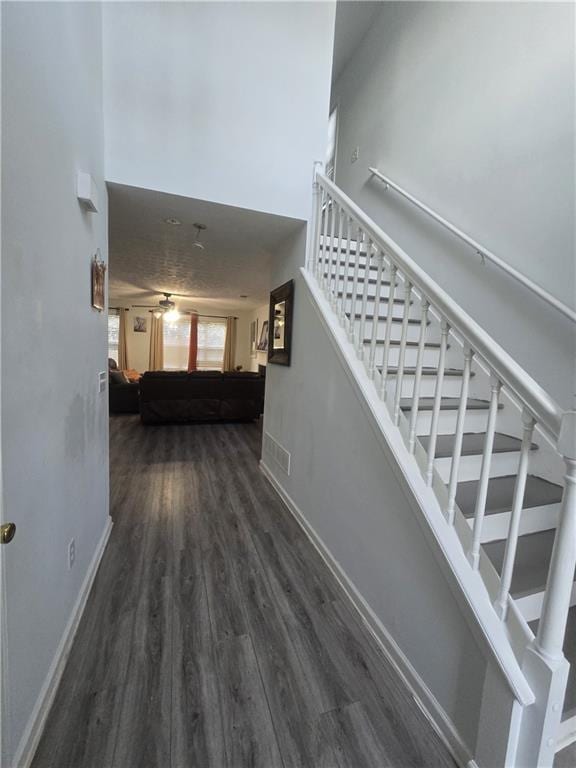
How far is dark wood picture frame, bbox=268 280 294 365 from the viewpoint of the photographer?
263 centimetres

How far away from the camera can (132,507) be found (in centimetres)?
250

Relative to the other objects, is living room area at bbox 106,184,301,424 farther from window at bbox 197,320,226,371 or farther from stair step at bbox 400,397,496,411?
stair step at bbox 400,397,496,411

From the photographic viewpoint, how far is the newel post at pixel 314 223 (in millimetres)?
2404

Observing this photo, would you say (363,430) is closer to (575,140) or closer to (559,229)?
(559,229)

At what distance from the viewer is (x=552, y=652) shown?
0.88 meters

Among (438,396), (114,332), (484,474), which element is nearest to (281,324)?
(438,396)

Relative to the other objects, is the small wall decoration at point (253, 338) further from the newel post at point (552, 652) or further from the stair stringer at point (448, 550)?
the newel post at point (552, 652)

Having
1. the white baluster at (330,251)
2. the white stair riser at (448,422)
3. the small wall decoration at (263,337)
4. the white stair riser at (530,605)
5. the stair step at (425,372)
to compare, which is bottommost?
the white stair riser at (530,605)

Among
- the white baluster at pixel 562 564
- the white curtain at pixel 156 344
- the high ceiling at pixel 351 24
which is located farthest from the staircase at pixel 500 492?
the white curtain at pixel 156 344

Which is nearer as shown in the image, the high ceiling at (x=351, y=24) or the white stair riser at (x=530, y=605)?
the white stair riser at (x=530, y=605)

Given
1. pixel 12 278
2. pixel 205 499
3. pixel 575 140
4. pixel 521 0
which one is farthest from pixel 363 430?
pixel 521 0

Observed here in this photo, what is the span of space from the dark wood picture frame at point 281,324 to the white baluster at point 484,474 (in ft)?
5.80

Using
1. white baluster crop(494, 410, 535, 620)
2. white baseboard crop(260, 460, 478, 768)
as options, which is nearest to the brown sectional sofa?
white baseboard crop(260, 460, 478, 768)

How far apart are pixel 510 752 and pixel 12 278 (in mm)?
2003
